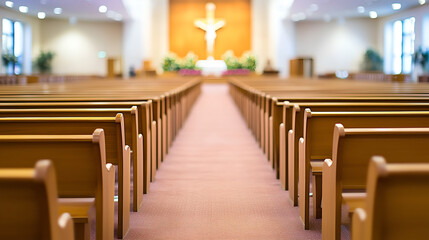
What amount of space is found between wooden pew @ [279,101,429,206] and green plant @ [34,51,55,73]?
18.9 meters

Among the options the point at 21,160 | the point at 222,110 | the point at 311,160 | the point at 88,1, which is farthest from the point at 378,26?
the point at 21,160

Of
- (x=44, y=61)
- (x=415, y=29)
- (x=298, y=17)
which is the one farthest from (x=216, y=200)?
(x=44, y=61)

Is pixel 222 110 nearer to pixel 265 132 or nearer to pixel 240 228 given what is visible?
pixel 265 132

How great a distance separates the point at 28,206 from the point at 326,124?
1.70m

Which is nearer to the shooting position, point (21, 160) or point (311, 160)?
point (21, 160)

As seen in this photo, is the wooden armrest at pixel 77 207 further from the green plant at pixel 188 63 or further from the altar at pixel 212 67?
the altar at pixel 212 67

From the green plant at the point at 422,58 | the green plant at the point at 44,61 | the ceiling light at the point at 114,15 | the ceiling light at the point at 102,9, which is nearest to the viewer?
the green plant at the point at 422,58

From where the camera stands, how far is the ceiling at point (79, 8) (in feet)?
48.3

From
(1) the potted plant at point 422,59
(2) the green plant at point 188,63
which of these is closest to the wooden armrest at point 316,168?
(1) the potted plant at point 422,59

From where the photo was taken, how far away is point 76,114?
Answer: 2.69 meters

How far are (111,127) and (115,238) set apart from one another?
545 mm

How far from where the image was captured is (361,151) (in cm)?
182

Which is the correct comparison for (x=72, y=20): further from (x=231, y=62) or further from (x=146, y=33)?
(x=231, y=62)

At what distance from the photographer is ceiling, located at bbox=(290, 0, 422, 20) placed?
16.3m
